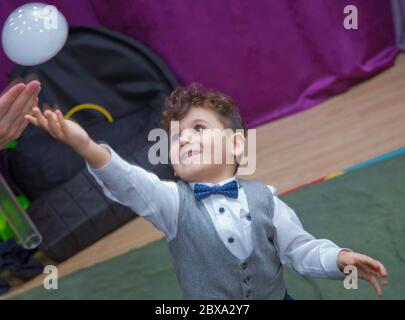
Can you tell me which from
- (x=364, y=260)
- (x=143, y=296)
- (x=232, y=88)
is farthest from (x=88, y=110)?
(x=364, y=260)

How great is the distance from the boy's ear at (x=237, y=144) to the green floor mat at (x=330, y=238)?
559mm

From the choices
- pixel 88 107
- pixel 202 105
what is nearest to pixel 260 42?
pixel 88 107

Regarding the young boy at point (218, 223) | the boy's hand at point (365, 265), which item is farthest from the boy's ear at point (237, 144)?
the boy's hand at point (365, 265)

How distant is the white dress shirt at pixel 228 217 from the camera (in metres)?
0.83

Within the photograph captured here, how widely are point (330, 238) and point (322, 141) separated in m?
0.50

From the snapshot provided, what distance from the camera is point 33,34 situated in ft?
4.58

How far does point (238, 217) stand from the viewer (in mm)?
879

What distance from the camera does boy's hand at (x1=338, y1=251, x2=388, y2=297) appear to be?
2.59 ft

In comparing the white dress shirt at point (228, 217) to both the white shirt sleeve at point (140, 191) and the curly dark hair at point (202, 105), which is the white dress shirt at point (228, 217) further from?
the curly dark hair at point (202, 105)

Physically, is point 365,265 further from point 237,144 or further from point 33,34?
point 33,34

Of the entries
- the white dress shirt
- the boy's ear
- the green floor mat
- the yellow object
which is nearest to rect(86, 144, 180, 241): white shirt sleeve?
A: the white dress shirt

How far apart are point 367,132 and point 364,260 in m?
1.10

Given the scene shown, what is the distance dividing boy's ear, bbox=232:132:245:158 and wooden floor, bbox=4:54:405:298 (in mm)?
761

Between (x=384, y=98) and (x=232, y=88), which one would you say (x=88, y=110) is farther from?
(x=384, y=98)
